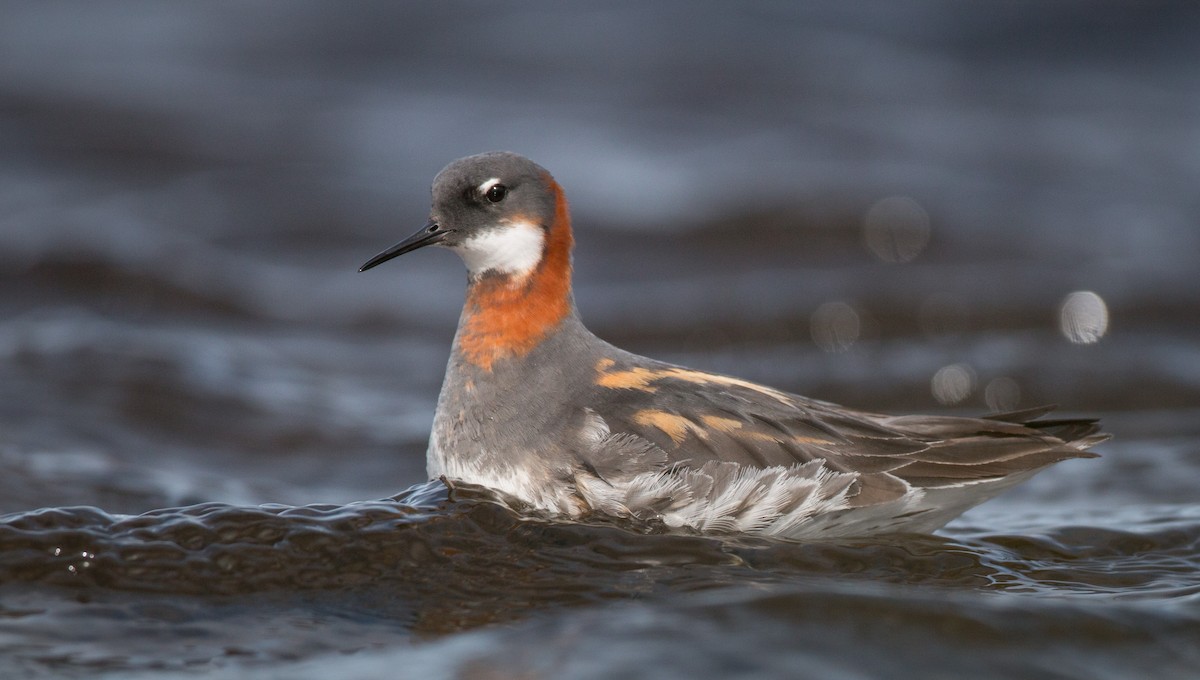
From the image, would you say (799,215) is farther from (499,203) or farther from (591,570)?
(591,570)

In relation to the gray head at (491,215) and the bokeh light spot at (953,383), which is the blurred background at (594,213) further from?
the gray head at (491,215)

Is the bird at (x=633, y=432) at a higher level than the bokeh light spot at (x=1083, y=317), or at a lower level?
lower

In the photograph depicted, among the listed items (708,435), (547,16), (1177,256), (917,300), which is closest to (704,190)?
(917,300)

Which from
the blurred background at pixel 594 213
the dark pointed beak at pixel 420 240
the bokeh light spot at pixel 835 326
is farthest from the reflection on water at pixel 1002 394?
the dark pointed beak at pixel 420 240

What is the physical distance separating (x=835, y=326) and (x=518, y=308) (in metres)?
4.78

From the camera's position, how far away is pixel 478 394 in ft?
17.2

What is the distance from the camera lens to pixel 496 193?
5383mm

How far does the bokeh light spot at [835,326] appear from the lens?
946 centimetres

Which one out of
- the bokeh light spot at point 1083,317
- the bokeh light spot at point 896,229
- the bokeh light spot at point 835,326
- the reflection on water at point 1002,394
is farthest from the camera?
the bokeh light spot at point 896,229

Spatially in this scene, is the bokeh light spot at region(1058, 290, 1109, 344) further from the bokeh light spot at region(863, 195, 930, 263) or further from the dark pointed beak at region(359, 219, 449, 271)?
the dark pointed beak at region(359, 219, 449, 271)

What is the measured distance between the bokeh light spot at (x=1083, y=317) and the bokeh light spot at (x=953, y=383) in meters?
1.06

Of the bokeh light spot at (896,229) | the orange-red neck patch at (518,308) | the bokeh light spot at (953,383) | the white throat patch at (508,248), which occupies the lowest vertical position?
the bokeh light spot at (953,383)

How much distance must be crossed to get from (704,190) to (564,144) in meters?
2.00

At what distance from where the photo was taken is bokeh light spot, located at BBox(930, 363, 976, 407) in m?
8.50
